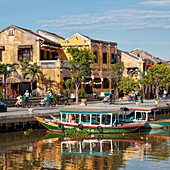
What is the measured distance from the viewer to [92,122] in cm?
3130

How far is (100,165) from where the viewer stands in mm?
→ 20141

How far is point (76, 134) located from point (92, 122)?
2.07 meters

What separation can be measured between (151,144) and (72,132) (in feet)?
21.3

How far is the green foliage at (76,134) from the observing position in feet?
97.4

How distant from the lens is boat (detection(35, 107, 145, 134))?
101ft

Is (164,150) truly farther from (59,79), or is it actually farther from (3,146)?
(59,79)

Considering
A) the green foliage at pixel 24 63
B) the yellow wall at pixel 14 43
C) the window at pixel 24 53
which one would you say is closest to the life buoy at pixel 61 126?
the green foliage at pixel 24 63

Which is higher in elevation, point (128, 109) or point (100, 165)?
point (128, 109)

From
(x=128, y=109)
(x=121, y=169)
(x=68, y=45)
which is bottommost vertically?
(x=121, y=169)

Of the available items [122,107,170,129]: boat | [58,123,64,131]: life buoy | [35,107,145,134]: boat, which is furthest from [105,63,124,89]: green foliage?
[58,123,64,131]: life buoy

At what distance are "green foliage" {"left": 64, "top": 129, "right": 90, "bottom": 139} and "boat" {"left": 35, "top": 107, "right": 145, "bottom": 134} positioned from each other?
0.54 metres

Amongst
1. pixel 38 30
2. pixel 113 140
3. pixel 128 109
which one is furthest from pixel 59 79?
pixel 113 140

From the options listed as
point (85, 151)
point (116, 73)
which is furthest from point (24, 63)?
point (85, 151)

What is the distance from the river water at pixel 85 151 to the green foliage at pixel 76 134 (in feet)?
1.43
